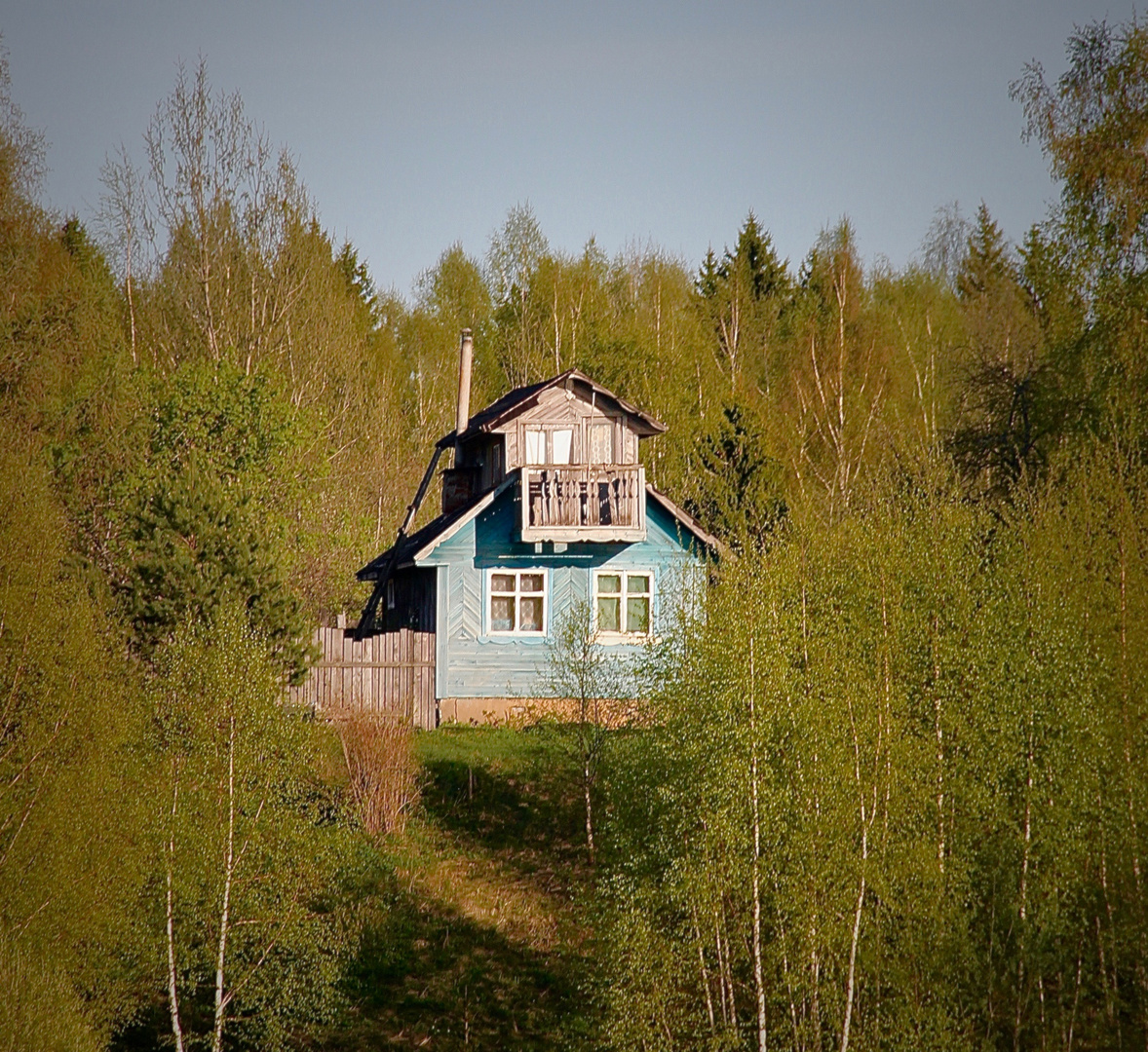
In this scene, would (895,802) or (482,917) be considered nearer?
(895,802)

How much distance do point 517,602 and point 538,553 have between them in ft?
3.96

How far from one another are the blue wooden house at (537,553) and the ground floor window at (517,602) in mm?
26

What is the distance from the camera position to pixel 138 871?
631 inches

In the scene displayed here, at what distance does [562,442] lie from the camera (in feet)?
99.0

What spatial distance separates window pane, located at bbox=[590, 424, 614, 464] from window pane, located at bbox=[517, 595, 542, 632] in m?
3.60

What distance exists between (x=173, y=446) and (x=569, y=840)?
1420cm

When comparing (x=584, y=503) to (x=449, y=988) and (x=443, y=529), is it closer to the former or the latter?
(x=443, y=529)

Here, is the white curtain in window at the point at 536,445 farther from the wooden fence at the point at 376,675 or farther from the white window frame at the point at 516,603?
the wooden fence at the point at 376,675

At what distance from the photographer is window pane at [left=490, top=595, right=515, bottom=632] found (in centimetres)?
2923

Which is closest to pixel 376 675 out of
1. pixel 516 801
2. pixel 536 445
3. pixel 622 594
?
pixel 516 801

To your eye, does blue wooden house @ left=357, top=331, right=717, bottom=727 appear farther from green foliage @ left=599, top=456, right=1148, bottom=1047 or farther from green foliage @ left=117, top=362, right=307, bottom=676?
green foliage @ left=599, top=456, right=1148, bottom=1047

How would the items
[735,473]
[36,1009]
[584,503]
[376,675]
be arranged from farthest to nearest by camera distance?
[735,473]
[584,503]
[376,675]
[36,1009]

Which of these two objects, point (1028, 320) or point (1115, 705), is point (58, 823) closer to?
point (1115, 705)

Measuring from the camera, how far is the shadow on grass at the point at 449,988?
59.3ft
